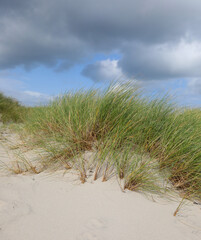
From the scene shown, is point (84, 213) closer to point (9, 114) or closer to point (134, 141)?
point (134, 141)

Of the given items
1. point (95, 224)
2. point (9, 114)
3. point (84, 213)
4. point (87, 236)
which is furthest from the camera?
point (9, 114)

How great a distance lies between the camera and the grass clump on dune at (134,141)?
7.48 feet

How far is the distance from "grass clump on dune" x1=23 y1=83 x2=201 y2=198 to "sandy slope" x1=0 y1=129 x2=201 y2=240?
194 mm

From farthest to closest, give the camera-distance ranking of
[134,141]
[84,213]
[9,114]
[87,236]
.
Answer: [9,114]
[134,141]
[84,213]
[87,236]

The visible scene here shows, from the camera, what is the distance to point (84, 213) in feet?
5.80

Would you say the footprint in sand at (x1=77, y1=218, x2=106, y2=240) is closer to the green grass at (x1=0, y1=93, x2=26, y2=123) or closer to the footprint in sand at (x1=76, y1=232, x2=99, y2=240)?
the footprint in sand at (x1=76, y1=232, x2=99, y2=240)

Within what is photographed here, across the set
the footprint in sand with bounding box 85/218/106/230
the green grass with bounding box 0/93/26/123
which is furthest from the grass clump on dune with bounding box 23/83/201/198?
the green grass with bounding box 0/93/26/123

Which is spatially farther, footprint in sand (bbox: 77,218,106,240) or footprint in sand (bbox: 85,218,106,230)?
footprint in sand (bbox: 85,218,106,230)

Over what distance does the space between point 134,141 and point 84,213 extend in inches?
46.3

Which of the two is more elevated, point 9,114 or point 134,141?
point 134,141

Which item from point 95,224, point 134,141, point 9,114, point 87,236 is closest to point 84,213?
point 95,224

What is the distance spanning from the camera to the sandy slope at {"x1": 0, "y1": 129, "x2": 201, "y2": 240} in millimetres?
1561

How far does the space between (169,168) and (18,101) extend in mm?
8253

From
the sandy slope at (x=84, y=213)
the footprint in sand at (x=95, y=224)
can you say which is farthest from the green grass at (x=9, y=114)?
the footprint in sand at (x=95, y=224)
